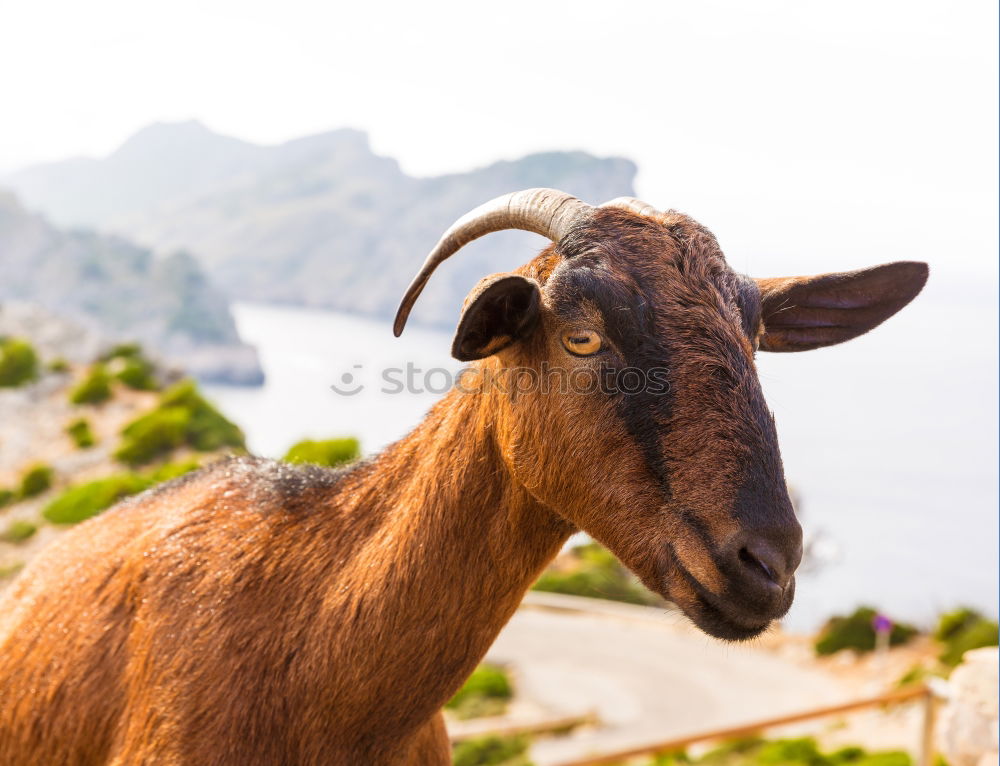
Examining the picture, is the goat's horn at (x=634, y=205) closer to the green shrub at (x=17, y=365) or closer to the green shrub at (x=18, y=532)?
the green shrub at (x=18, y=532)

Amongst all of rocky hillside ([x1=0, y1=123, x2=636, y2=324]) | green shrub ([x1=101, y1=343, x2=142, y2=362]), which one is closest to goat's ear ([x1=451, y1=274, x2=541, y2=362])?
rocky hillside ([x1=0, y1=123, x2=636, y2=324])

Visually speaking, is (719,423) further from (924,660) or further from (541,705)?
(924,660)

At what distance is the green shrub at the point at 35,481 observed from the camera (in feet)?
66.1

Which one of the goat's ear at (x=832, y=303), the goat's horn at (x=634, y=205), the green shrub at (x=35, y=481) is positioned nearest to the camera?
the goat's horn at (x=634, y=205)

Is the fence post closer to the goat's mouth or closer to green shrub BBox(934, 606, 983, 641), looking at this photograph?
the goat's mouth

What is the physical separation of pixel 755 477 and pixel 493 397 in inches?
30.7

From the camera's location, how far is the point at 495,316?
2248 millimetres

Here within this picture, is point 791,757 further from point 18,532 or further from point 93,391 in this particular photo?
point 93,391

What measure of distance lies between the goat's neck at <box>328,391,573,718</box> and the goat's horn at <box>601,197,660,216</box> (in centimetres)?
68

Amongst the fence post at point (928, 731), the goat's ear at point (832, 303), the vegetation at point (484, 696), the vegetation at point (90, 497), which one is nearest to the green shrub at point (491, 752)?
the vegetation at point (484, 696)

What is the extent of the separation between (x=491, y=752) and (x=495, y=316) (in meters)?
14.0

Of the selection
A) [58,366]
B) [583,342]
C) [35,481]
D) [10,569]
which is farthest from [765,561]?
[58,366]

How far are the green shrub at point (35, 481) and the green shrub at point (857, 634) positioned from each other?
19.3 m

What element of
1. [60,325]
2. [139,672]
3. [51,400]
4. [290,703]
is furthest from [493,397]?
[60,325]
